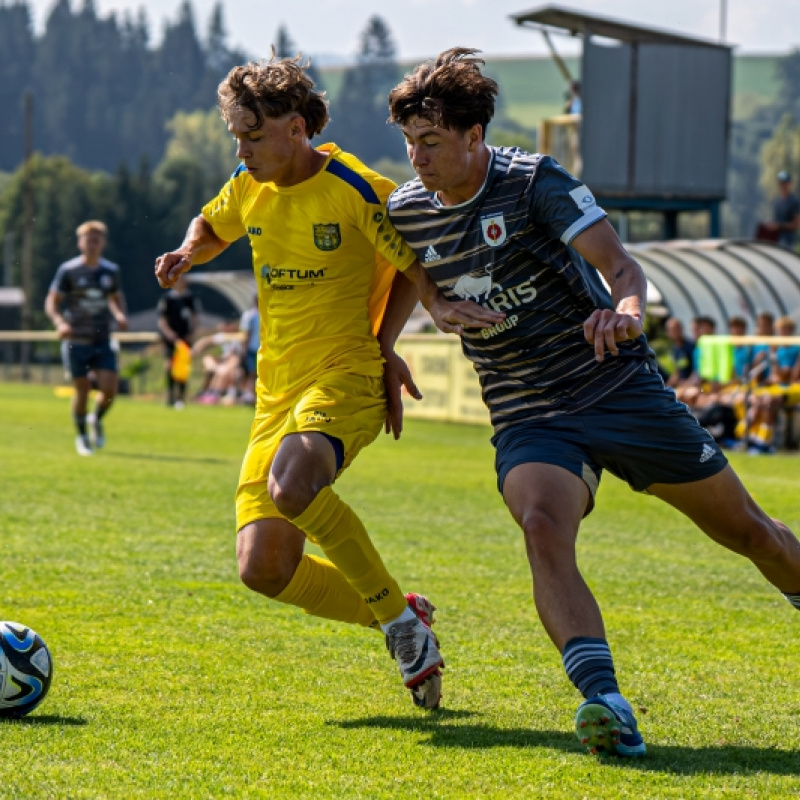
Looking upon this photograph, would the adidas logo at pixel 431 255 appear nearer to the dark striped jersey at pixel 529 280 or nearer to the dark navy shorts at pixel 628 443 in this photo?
the dark striped jersey at pixel 529 280

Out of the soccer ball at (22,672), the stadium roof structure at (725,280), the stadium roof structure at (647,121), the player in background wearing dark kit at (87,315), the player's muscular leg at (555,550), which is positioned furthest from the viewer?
the stadium roof structure at (647,121)

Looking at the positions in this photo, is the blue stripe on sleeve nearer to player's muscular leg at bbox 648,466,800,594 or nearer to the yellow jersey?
the yellow jersey

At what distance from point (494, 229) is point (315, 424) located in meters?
0.99

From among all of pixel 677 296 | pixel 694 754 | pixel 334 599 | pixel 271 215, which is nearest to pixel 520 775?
pixel 694 754

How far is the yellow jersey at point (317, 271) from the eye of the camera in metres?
5.17

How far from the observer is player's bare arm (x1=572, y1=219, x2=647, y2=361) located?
411cm

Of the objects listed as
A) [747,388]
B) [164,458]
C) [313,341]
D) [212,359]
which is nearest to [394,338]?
[313,341]

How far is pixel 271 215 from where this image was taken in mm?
5238

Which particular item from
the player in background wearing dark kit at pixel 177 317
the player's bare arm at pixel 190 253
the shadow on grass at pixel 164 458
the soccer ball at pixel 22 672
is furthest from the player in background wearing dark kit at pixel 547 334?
the player in background wearing dark kit at pixel 177 317

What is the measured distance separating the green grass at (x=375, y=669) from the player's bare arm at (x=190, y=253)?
1.43m

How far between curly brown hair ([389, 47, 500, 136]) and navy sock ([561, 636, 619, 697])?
1.59m

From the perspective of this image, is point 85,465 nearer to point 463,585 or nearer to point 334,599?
point 463,585

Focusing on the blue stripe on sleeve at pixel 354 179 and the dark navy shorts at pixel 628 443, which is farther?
the blue stripe on sleeve at pixel 354 179

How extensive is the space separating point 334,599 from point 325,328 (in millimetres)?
979
